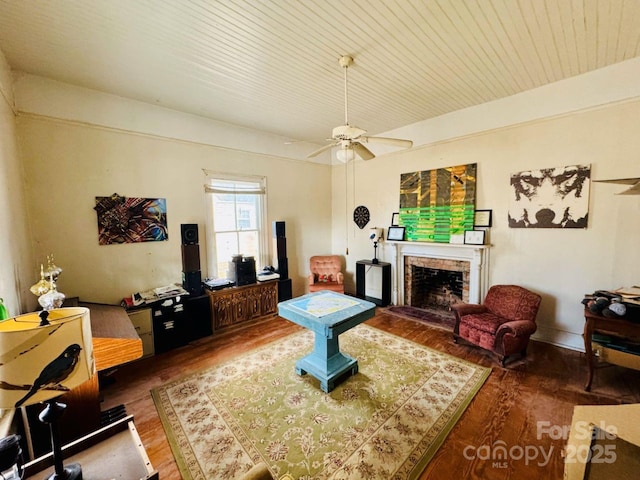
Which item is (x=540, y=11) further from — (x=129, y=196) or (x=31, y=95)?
(x=31, y=95)

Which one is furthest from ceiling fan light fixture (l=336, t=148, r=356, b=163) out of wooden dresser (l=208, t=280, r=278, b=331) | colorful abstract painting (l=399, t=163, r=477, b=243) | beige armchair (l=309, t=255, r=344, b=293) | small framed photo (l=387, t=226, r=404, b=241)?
beige armchair (l=309, t=255, r=344, b=293)

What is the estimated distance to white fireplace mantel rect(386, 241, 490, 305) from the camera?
361cm

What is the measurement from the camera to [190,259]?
3422mm

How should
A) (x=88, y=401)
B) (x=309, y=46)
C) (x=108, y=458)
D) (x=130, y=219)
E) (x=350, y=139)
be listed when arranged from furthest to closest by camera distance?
(x=130, y=219) < (x=350, y=139) < (x=309, y=46) < (x=88, y=401) < (x=108, y=458)

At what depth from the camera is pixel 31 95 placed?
8.34 feet

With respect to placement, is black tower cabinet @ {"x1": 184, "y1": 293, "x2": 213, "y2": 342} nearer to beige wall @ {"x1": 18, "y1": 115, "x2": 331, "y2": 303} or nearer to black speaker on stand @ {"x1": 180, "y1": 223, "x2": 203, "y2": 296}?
black speaker on stand @ {"x1": 180, "y1": 223, "x2": 203, "y2": 296}

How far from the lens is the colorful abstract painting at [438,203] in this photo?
368 centimetres

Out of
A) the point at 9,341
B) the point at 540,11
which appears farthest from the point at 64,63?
the point at 540,11

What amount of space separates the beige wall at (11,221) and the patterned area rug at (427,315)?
431 centimetres

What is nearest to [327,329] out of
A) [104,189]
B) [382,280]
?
[382,280]

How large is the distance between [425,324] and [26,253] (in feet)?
15.3

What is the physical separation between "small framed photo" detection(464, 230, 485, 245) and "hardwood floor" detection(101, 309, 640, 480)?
1.31 meters

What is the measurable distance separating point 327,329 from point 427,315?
8.15ft

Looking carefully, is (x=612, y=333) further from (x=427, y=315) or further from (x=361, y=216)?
(x=361, y=216)
